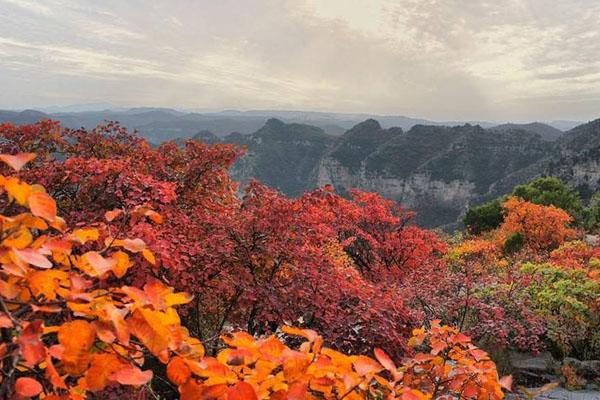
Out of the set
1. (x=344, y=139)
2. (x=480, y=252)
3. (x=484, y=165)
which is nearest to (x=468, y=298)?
(x=480, y=252)

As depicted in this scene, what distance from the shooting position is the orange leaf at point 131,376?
125 centimetres

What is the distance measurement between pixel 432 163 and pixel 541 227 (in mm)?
106745

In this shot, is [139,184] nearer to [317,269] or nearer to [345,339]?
[317,269]

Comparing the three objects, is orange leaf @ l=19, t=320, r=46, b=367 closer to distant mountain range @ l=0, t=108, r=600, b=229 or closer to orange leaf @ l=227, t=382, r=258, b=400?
orange leaf @ l=227, t=382, r=258, b=400

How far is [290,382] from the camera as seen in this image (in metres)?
1.56

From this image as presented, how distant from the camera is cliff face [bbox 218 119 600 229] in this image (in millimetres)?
→ 99062

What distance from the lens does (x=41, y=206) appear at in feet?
4.25

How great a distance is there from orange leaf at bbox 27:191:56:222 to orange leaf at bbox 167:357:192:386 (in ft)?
1.89

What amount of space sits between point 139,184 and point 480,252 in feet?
65.7

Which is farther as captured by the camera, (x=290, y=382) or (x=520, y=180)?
(x=520, y=180)

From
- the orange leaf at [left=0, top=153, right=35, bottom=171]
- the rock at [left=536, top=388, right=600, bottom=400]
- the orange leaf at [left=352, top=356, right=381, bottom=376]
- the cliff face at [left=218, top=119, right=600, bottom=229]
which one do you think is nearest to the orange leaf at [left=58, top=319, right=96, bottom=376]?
the orange leaf at [left=0, top=153, right=35, bottom=171]

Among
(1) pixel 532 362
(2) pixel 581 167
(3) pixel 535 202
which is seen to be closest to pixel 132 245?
(1) pixel 532 362

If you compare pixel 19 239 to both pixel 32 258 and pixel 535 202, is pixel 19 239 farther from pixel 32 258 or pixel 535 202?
pixel 535 202

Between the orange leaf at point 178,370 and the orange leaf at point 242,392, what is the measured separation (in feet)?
0.55
